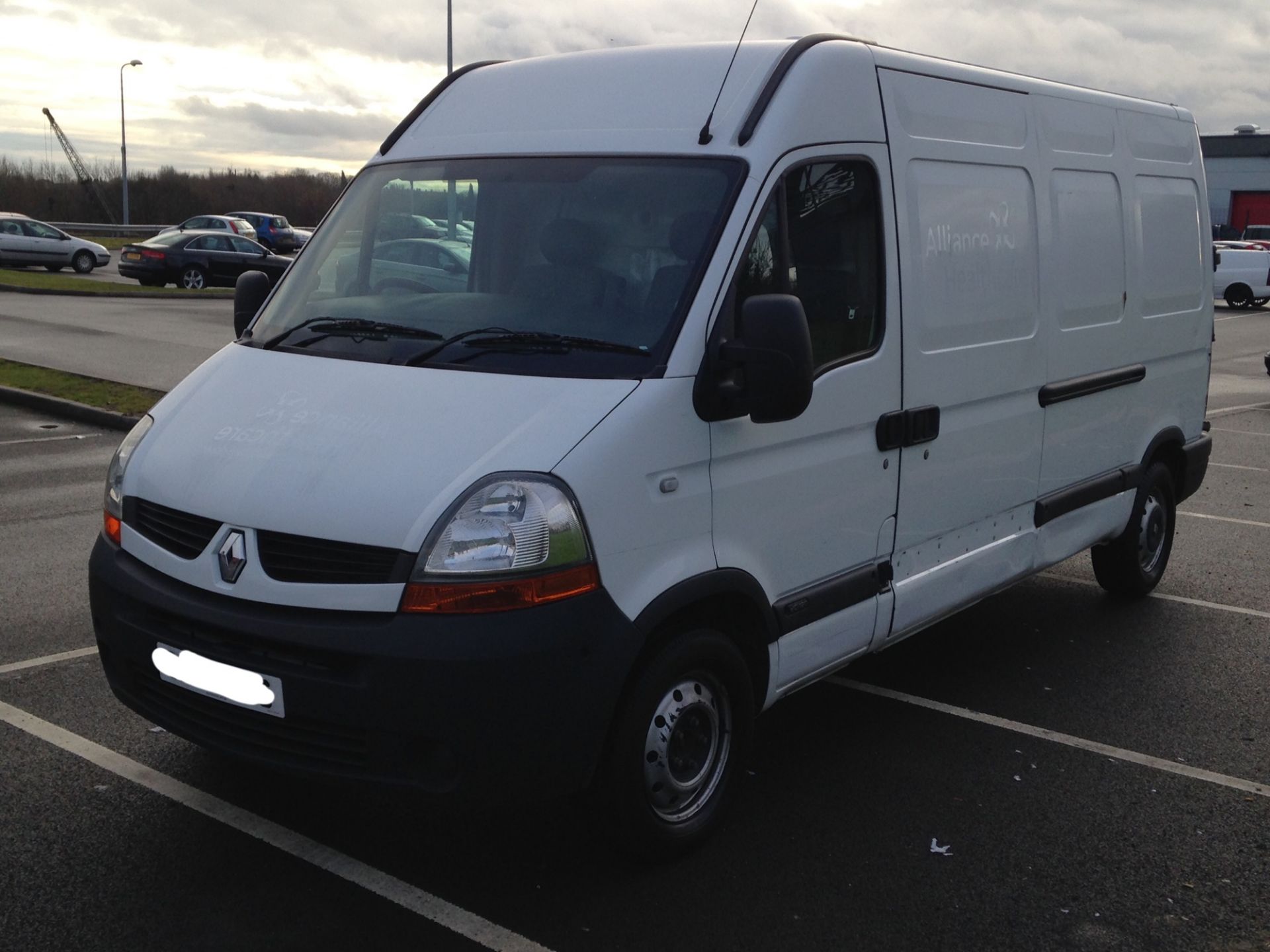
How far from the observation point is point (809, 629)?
14.5 feet

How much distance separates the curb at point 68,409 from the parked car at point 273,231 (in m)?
34.7

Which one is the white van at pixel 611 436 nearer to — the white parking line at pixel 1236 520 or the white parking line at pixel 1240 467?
the white parking line at pixel 1236 520

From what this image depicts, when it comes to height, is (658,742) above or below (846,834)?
above

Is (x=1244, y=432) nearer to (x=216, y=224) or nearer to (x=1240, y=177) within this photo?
(x=216, y=224)

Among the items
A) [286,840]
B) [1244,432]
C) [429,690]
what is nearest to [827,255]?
[429,690]

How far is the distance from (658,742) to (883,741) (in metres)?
1.55

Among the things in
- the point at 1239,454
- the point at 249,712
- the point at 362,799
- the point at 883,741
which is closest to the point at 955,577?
the point at 883,741

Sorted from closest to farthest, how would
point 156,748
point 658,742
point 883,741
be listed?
point 658,742
point 156,748
point 883,741

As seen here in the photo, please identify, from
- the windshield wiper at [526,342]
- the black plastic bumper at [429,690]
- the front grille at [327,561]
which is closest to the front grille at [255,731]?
the black plastic bumper at [429,690]

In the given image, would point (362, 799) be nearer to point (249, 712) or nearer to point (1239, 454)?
point (249, 712)

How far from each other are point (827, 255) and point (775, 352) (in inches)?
32.7

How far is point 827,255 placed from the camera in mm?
4406

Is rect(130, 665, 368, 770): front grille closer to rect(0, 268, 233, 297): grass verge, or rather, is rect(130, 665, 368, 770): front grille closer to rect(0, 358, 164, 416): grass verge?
rect(0, 358, 164, 416): grass verge

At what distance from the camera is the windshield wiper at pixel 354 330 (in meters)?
4.18
